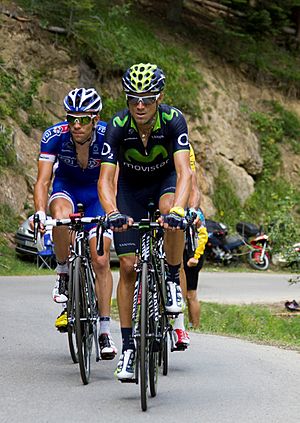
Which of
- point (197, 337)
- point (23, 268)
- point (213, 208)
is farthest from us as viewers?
point (213, 208)

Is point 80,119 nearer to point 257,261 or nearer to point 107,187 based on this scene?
point 107,187

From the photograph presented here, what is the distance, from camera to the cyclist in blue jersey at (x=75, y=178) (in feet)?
28.3

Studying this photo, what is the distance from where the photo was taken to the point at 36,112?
28922mm

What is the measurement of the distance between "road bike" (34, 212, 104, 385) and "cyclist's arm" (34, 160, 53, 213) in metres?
0.37

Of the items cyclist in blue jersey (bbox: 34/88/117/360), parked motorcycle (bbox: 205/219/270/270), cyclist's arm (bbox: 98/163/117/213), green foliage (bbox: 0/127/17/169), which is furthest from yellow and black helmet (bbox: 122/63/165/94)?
parked motorcycle (bbox: 205/219/270/270)

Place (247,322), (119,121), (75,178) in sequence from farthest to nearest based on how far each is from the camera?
1. (247,322)
2. (75,178)
3. (119,121)

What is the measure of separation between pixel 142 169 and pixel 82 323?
4.31ft

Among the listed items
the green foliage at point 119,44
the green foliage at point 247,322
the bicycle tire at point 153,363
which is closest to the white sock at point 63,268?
the bicycle tire at point 153,363

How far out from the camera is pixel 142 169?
7.92m

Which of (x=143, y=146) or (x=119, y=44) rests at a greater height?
(x=143, y=146)

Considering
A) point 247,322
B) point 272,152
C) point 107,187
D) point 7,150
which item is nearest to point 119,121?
point 107,187

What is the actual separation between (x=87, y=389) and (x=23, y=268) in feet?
50.2

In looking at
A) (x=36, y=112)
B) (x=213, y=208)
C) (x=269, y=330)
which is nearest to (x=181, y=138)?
(x=269, y=330)

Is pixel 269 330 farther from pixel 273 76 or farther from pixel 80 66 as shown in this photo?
pixel 273 76
